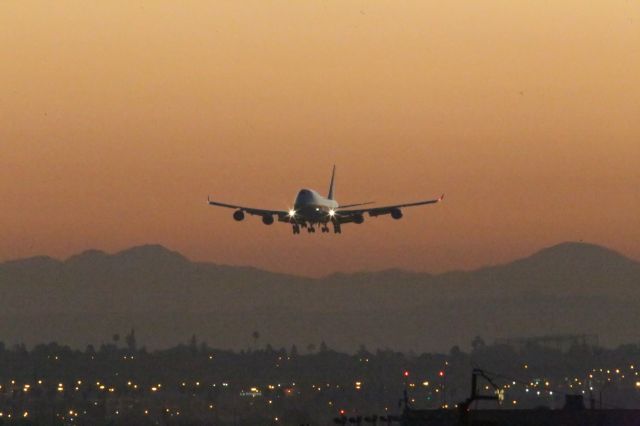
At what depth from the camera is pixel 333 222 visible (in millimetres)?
177625

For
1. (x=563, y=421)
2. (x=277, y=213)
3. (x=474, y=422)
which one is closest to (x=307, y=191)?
(x=277, y=213)

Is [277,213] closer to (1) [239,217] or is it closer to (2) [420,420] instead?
(1) [239,217]

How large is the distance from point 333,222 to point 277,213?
6.03m

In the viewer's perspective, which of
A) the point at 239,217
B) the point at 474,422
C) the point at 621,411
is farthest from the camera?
the point at 239,217

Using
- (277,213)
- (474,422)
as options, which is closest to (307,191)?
(277,213)

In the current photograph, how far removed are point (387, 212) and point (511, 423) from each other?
37.0 m

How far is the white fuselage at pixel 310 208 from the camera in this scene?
571 ft

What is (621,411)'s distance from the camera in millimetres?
139000

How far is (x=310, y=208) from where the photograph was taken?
6850 inches

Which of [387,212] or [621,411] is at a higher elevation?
[387,212]

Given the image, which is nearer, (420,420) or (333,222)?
(420,420)

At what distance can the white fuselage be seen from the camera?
571ft

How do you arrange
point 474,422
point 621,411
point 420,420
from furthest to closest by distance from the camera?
1. point 420,420
2. point 621,411
3. point 474,422

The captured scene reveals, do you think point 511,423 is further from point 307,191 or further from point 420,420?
point 307,191
